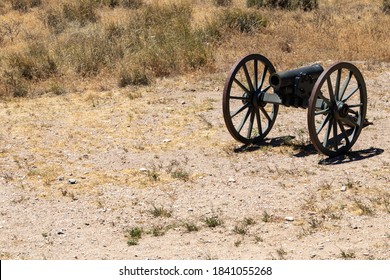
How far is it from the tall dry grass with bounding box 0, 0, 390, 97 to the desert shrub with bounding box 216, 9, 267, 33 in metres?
0.02

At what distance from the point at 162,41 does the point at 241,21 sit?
8.49 feet

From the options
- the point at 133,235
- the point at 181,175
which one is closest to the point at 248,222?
the point at 133,235

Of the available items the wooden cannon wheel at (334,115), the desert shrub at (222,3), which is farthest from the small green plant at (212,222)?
the desert shrub at (222,3)

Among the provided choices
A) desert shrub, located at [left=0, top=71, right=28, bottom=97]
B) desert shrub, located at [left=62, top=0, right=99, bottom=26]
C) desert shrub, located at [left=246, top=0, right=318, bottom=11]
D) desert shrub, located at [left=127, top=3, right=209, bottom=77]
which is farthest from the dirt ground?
desert shrub, located at [left=246, top=0, right=318, bottom=11]

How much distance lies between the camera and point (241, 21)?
17219 millimetres

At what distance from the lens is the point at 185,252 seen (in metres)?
6.54

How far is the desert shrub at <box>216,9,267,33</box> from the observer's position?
55.6 ft

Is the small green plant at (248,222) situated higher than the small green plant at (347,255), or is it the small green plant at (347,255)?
the small green plant at (347,255)

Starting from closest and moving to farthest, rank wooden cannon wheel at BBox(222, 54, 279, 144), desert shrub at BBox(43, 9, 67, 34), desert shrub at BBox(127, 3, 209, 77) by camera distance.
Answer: wooden cannon wheel at BBox(222, 54, 279, 144) → desert shrub at BBox(127, 3, 209, 77) → desert shrub at BBox(43, 9, 67, 34)

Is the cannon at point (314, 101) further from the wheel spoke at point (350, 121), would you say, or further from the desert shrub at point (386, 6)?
the desert shrub at point (386, 6)

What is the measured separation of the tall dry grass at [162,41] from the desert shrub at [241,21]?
0.08 ft

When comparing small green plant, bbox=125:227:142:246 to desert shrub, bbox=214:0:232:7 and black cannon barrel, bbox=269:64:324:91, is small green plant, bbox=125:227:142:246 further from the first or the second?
desert shrub, bbox=214:0:232:7

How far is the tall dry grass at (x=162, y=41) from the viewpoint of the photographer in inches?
559

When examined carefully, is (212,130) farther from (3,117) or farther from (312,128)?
(3,117)
